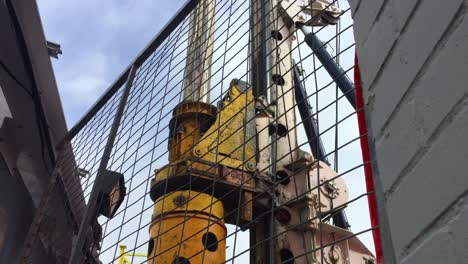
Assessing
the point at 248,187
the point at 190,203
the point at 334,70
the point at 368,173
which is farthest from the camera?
the point at 334,70

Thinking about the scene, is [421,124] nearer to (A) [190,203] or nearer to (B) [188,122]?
(A) [190,203]

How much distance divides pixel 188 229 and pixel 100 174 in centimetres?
47

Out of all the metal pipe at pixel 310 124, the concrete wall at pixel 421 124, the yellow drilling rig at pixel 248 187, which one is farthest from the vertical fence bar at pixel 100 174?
the concrete wall at pixel 421 124

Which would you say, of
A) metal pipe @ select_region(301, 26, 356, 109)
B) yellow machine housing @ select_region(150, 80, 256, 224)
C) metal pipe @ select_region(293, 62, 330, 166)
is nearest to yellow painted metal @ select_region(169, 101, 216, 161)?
yellow machine housing @ select_region(150, 80, 256, 224)

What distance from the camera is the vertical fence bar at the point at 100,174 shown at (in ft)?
6.90

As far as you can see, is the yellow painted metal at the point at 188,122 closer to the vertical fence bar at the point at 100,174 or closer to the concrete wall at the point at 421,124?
the vertical fence bar at the point at 100,174

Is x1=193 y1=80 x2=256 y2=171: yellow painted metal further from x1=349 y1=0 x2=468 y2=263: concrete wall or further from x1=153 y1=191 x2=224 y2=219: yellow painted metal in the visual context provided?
x1=349 y1=0 x2=468 y2=263: concrete wall

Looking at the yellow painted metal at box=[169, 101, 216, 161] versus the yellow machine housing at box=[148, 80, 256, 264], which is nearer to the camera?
the yellow machine housing at box=[148, 80, 256, 264]

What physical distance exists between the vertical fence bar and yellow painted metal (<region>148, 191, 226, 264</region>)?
298 mm

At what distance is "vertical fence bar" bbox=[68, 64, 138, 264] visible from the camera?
2.10m

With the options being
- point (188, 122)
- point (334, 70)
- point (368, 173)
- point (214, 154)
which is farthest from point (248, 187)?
point (334, 70)

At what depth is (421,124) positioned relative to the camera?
650 millimetres

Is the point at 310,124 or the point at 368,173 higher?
the point at 310,124

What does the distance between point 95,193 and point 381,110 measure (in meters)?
1.77
